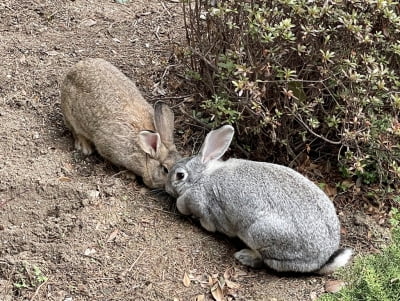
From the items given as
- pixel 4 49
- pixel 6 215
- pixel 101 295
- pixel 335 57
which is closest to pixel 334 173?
pixel 335 57

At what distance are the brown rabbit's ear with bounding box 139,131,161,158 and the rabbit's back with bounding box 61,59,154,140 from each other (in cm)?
24

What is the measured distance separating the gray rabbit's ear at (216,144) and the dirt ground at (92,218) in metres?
0.51

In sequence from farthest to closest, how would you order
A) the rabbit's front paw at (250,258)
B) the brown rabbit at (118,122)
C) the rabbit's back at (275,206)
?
the brown rabbit at (118,122), the rabbit's front paw at (250,258), the rabbit's back at (275,206)

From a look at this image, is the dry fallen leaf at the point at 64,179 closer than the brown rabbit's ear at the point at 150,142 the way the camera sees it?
Yes

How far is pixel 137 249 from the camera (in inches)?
186

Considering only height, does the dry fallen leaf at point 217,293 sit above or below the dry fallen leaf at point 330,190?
below

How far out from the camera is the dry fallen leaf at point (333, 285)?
448 cm

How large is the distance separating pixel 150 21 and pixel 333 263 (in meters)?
3.47

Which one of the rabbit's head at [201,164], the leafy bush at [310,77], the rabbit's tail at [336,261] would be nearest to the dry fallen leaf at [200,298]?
the rabbit's tail at [336,261]

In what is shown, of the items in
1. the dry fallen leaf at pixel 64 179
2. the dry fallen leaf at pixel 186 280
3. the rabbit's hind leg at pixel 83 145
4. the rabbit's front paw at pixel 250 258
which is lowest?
the dry fallen leaf at pixel 186 280

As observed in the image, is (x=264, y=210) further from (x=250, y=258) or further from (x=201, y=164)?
(x=201, y=164)

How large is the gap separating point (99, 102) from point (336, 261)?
7.69 ft

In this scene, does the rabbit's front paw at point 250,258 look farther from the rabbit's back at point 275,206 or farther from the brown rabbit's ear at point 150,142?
the brown rabbit's ear at point 150,142

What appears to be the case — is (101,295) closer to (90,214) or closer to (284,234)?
(90,214)
